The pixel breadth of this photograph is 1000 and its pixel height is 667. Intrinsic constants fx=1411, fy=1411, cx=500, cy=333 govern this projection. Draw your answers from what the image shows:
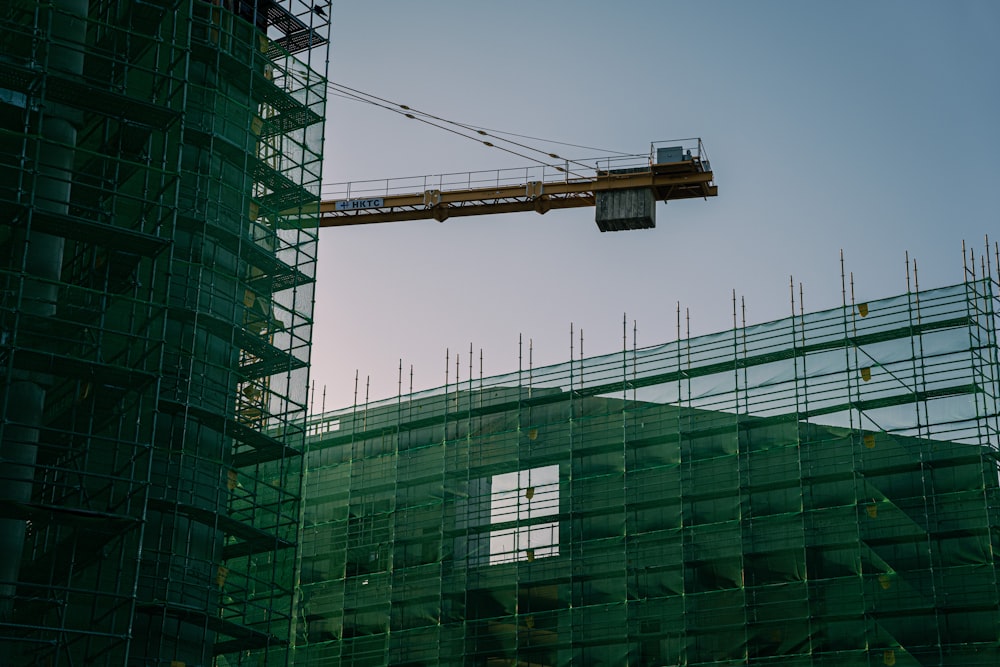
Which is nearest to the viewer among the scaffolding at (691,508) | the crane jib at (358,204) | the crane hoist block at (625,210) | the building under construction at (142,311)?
the building under construction at (142,311)

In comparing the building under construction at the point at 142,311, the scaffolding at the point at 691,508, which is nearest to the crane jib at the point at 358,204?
the scaffolding at the point at 691,508

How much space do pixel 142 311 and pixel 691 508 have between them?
15.0 meters

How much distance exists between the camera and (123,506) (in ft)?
94.5

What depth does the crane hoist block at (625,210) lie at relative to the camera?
166 feet

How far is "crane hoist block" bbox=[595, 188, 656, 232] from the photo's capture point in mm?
50500


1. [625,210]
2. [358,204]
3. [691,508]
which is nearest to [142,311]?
[691,508]

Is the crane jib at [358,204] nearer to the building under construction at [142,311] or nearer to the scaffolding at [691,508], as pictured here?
the scaffolding at [691,508]

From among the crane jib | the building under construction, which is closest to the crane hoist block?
the crane jib

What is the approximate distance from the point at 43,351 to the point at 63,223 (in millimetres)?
2453

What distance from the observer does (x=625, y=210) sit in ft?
167

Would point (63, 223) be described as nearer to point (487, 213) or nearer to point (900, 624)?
point (900, 624)

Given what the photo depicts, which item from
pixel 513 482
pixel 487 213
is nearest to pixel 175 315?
pixel 513 482

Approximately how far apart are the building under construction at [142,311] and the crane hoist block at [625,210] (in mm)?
16703

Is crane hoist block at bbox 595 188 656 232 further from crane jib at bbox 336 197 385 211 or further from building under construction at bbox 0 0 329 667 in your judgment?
building under construction at bbox 0 0 329 667
